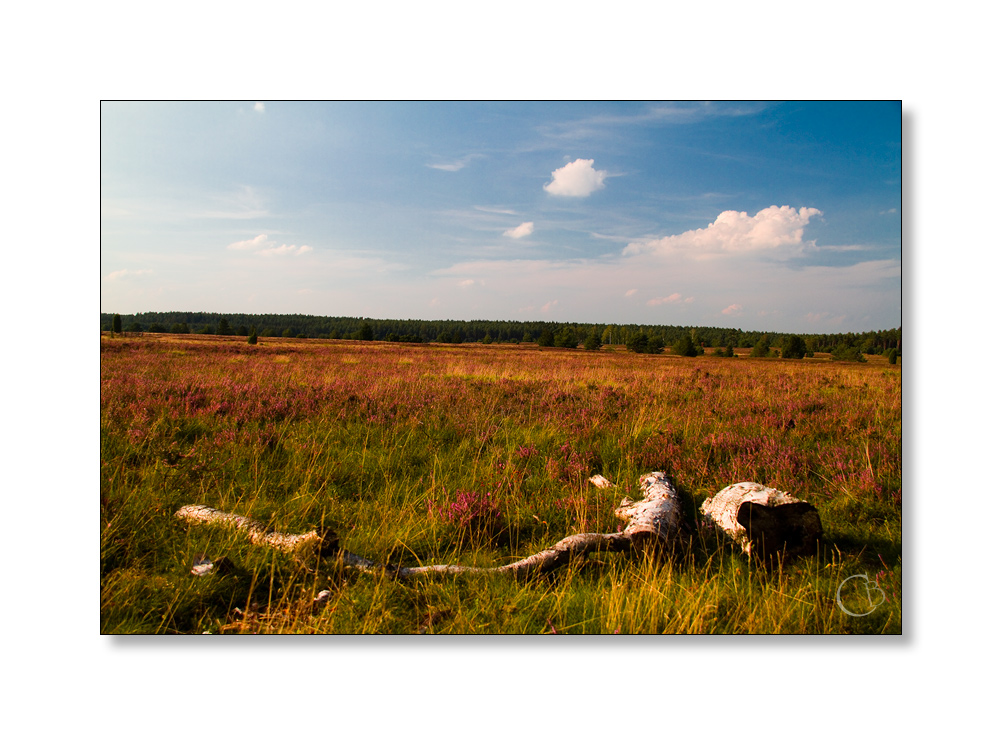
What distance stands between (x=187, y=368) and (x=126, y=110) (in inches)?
174

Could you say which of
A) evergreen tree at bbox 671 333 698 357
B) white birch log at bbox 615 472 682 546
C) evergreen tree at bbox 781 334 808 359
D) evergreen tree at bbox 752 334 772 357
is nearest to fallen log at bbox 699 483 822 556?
white birch log at bbox 615 472 682 546

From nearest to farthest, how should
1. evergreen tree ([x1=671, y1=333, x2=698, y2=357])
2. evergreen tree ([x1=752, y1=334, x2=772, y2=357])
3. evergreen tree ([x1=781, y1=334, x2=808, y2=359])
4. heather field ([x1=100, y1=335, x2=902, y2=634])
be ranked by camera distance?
heather field ([x1=100, y1=335, x2=902, y2=634]) → evergreen tree ([x1=781, y1=334, x2=808, y2=359]) → evergreen tree ([x1=752, y1=334, x2=772, y2=357]) → evergreen tree ([x1=671, y1=333, x2=698, y2=357])

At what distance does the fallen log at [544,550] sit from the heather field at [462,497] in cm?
7

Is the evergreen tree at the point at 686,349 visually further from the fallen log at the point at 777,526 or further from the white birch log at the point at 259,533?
the white birch log at the point at 259,533

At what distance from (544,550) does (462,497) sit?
0.78 metres

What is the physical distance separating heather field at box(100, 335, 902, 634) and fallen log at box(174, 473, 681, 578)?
0.07 metres

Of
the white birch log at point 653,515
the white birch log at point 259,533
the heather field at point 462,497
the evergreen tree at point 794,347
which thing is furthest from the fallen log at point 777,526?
the evergreen tree at point 794,347

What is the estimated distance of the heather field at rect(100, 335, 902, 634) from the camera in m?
2.72

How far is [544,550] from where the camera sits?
2916mm

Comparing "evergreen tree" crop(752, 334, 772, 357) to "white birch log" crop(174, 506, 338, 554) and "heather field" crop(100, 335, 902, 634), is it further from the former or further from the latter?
"white birch log" crop(174, 506, 338, 554)

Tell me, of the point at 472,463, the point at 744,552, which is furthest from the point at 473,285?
the point at 744,552

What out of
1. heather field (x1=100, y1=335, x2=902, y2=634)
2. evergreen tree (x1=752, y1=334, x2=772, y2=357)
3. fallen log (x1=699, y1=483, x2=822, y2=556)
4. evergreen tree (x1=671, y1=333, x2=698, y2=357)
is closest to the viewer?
heather field (x1=100, y1=335, x2=902, y2=634)

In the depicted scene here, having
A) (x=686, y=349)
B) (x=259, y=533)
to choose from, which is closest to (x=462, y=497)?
(x=259, y=533)
